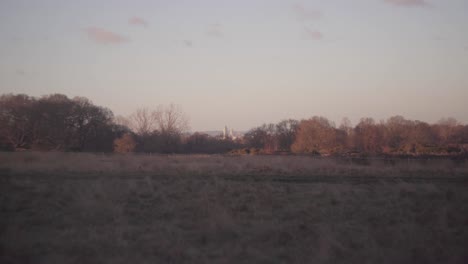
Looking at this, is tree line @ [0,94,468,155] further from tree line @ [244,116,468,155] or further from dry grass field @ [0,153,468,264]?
dry grass field @ [0,153,468,264]

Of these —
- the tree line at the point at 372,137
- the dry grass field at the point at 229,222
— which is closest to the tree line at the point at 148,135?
the tree line at the point at 372,137

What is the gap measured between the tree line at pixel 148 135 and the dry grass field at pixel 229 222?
76.7ft

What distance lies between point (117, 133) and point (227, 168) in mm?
30783

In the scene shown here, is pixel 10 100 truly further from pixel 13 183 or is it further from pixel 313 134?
pixel 313 134

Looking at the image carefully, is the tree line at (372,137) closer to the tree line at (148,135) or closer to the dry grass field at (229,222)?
the tree line at (148,135)

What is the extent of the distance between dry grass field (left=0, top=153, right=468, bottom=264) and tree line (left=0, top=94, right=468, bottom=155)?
23380mm

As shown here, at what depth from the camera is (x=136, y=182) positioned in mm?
13766

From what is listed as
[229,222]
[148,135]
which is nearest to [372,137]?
[148,135]

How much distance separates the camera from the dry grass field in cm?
627

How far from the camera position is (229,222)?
26.2ft

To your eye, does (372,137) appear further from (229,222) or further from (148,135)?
(229,222)

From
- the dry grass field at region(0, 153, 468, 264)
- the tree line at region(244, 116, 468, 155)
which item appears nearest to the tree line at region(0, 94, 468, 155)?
the tree line at region(244, 116, 468, 155)

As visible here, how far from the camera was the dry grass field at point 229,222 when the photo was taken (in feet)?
20.6

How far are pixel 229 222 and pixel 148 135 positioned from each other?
4133cm
